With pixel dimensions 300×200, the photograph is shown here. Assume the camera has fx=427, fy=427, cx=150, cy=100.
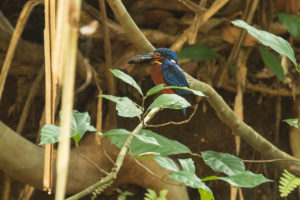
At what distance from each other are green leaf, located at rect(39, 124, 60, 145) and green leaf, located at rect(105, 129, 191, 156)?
11 centimetres

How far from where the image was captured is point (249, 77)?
2.79 meters

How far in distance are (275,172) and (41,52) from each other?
1.64 metres

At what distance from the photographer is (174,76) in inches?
65.2

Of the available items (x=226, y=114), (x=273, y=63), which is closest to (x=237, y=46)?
(x=273, y=63)

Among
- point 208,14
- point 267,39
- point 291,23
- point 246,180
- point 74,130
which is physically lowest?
point 246,180

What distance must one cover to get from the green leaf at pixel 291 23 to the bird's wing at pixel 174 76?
98 centimetres

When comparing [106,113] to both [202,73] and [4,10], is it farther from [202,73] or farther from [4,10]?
[4,10]

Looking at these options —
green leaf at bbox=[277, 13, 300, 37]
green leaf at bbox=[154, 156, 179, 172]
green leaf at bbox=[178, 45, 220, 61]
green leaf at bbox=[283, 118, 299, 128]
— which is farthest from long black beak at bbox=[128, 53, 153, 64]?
green leaf at bbox=[277, 13, 300, 37]

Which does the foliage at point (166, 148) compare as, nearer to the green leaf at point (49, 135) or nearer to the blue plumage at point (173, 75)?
the green leaf at point (49, 135)

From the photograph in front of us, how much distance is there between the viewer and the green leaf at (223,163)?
977mm

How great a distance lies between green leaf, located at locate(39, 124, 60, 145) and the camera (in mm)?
847

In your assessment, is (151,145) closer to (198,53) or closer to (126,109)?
(126,109)

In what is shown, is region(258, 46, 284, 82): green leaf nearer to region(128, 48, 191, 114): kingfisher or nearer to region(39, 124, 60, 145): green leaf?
region(128, 48, 191, 114): kingfisher

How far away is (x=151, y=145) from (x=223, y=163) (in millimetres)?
189
